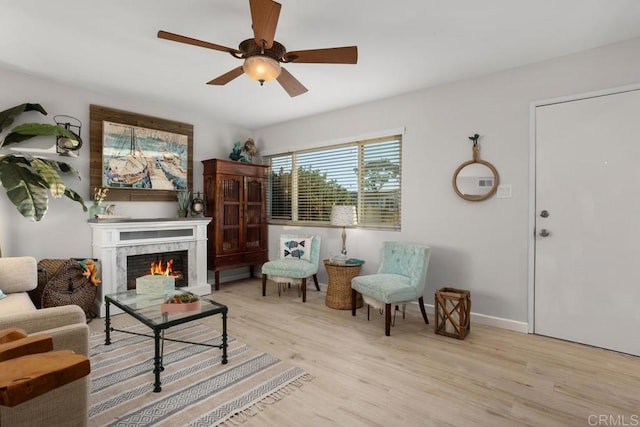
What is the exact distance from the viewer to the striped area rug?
1.87 m

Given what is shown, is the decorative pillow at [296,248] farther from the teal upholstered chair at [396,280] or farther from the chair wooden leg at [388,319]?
the chair wooden leg at [388,319]

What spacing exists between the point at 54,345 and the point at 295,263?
9.39 ft

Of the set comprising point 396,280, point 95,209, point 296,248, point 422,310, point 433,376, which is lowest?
point 433,376

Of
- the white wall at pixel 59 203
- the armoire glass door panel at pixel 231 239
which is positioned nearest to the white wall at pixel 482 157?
the armoire glass door panel at pixel 231 239

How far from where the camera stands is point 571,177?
2914mm

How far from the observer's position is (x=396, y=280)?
330 centimetres

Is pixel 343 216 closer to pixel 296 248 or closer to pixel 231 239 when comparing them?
pixel 296 248

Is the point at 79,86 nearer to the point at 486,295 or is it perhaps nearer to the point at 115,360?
the point at 115,360

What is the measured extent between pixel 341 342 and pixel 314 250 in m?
1.70

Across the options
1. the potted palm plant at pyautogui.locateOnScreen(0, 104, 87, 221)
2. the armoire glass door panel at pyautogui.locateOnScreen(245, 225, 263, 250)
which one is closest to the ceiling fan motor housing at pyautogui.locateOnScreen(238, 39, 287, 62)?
the potted palm plant at pyautogui.locateOnScreen(0, 104, 87, 221)

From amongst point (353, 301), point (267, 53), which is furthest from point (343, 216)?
point (267, 53)

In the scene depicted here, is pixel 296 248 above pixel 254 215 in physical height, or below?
below

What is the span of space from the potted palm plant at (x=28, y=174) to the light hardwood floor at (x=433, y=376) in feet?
4.20

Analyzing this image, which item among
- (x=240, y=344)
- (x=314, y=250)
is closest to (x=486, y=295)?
(x=314, y=250)
